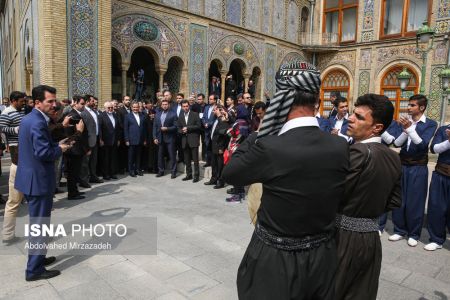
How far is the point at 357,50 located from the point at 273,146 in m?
19.3

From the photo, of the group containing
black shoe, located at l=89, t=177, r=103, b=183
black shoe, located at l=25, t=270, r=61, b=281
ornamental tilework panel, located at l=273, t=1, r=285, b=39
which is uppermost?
ornamental tilework panel, located at l=273, t=1, r=285, b=39

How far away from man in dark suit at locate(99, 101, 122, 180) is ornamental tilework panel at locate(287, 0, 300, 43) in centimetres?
1373

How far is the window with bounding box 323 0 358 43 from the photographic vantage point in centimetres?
1886

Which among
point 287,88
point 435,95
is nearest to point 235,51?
point 435,95

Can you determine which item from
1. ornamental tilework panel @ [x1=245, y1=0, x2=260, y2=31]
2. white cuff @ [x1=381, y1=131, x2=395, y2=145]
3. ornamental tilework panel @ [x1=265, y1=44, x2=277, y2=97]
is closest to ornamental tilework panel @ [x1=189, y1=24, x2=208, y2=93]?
ornamental tilework panel @ [x1=245, y1=0, x2=260, y2=31]

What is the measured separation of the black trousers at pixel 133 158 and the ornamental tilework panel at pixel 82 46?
318cm

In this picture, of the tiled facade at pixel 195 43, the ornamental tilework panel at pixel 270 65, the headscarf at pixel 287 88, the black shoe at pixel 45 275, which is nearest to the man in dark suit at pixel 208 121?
the tiled facade at pixel 195 43

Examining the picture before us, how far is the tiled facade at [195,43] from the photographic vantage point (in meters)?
9.36

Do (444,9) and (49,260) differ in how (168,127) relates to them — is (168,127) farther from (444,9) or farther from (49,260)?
(444,9)

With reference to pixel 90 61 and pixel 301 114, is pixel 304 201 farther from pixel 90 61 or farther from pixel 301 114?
pixel 90 61

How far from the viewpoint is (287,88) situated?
1.53 metres

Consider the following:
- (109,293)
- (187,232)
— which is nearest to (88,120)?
(187,232)

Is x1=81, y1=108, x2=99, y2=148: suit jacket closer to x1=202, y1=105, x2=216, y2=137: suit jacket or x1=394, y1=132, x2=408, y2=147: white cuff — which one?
x1=202, y1=105, x2=216, y2=137: suit jacket

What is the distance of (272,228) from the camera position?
61.0 inches
